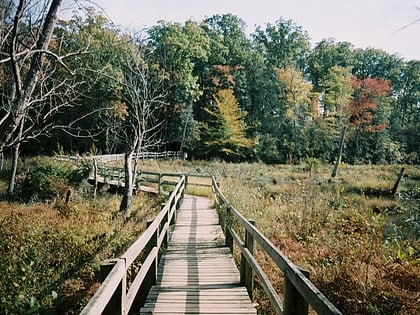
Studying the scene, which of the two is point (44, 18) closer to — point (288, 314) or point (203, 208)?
point (288, 314)

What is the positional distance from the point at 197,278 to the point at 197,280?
98 mm

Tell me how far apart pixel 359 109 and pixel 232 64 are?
19.0m

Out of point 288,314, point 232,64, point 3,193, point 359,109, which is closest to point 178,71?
point 232,64

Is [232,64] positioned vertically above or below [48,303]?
above

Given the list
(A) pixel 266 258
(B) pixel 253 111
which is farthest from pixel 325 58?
(A) pixel 266 258

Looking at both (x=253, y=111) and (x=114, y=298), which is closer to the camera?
(x=114, y=298)

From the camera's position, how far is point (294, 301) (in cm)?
268

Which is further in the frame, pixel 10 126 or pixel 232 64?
pixel 232 64

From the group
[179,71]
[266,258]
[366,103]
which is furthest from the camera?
[366,103]

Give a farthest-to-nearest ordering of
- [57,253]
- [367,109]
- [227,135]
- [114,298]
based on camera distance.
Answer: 1. [367,109]
2. [227,135]
3. [57,253]
4. [114,298]

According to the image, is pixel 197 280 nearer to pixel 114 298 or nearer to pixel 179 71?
pixel 114 298

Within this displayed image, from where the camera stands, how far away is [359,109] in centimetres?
4159

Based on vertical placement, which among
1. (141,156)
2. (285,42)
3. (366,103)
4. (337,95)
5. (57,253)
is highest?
(285,42)

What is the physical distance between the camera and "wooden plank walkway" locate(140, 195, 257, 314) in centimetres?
409
